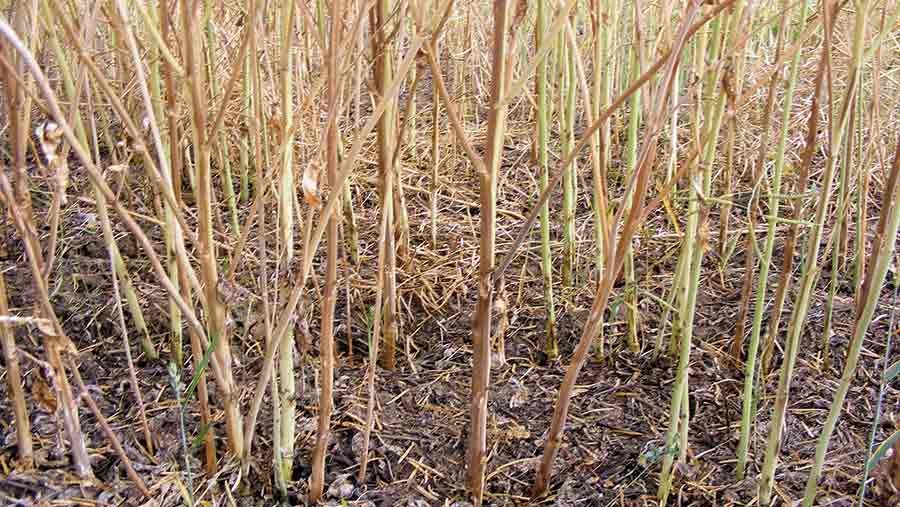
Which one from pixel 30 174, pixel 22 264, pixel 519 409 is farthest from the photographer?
pixel 30 174

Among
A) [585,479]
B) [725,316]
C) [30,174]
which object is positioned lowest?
[585,479]

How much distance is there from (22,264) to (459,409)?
3.74ft

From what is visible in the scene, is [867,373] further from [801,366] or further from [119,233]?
[119,233]

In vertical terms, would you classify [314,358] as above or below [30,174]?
below

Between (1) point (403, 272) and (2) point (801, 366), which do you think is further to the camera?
(1) point (403, 272)

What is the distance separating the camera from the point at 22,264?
1.85m

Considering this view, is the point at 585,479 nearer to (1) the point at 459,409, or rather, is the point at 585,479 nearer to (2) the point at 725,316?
(1) the point at 459,409

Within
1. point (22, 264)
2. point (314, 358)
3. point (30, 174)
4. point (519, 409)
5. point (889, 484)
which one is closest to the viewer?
point (889, 484)

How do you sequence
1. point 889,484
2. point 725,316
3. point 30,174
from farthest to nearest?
point 30,174, point 725,316, point 889,484

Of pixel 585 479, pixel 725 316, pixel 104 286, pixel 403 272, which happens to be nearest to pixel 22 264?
pixel 104 286

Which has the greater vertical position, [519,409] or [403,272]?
[403,272]

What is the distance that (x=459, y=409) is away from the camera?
4.98 feet

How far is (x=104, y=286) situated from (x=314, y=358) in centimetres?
58

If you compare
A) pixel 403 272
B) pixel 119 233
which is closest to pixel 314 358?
pixel 403 272
